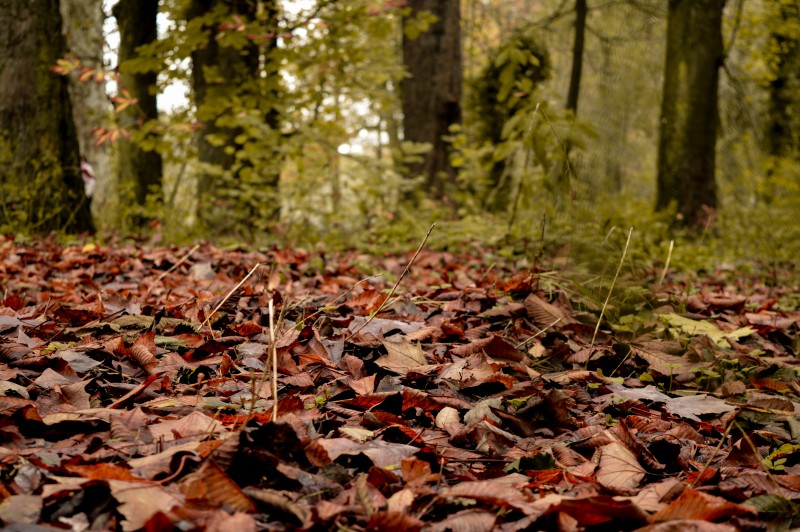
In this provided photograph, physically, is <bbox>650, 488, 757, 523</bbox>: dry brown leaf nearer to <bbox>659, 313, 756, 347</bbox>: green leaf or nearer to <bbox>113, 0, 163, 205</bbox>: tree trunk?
<bbox>659, 313, 756, 347</bbox>: green leaf

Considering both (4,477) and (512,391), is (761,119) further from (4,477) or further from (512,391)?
(4,477)

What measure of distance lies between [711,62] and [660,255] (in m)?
5.19

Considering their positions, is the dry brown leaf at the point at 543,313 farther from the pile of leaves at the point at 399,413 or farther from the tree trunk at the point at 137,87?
the tree trunk at the point at 137,87

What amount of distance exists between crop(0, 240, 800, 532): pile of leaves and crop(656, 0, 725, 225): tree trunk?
260 inches

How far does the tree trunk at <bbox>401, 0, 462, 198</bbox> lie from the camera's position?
28.9 feet

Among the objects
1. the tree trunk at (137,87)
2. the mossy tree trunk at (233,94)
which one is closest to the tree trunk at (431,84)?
the mossy tree trunk at (233,94)

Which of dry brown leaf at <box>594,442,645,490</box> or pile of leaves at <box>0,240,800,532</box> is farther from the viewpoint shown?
dry brown leaf at <box>594,442,645,490</box>

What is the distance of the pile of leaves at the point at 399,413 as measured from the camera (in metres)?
1.30

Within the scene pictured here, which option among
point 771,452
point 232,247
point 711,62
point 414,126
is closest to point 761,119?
point 711,62

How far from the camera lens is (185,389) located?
1.97 meters

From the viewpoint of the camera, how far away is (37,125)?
6.23 meters

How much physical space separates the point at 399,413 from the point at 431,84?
7.46 metres

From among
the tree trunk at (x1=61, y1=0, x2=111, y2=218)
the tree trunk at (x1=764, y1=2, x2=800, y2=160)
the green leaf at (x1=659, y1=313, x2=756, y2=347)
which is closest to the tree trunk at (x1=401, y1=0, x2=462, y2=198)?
the green leaf at (x1=659, y1=313, x2=756, y2=347)

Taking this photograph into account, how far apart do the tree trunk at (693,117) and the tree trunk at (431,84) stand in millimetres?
3372
